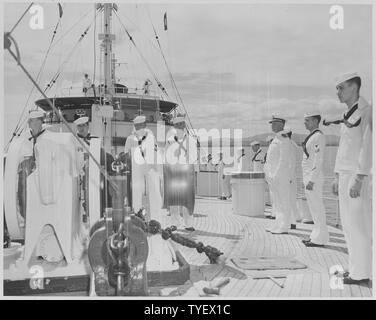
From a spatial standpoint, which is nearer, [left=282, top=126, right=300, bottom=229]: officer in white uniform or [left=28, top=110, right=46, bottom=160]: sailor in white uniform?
[left=28, top=110, right=46, bottom=160]: sailor in white uniform

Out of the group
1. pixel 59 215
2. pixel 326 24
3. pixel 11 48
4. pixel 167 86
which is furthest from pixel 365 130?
pixel 11 48

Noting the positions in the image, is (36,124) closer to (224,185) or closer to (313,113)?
(224,185)

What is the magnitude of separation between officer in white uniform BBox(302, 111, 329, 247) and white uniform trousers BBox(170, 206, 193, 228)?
0.79 m

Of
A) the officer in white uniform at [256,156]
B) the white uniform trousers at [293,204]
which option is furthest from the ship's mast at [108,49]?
the white uniform trousers at [293,204]

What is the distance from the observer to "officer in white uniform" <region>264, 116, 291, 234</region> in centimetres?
296

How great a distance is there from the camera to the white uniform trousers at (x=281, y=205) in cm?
301

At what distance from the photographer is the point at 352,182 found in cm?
270

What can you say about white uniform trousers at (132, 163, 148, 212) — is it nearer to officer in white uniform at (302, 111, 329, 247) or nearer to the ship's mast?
the ship's mast

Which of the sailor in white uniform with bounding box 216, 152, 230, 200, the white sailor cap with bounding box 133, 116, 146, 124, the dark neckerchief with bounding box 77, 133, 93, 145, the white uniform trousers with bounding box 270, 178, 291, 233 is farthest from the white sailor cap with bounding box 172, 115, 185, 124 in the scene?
the white uniform trousers with bounding box 270, 178, 291, 233

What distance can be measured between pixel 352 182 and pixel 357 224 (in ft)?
0.90

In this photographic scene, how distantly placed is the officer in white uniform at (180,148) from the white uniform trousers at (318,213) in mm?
822

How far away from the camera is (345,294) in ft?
9.12

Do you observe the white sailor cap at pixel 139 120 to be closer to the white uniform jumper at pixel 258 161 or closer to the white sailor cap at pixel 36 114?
the white sailor cap at pixel 36 114

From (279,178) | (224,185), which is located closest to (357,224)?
(279,178)
